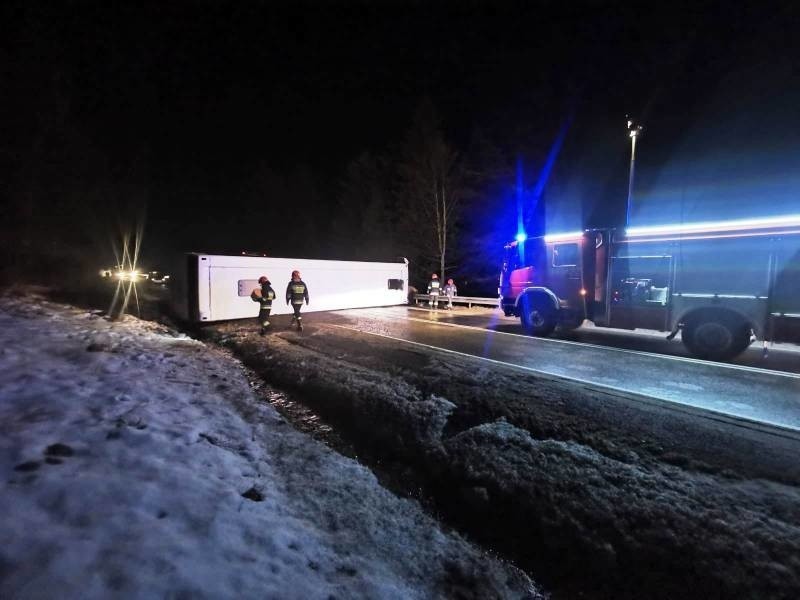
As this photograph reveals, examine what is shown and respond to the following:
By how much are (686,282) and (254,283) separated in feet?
40.9

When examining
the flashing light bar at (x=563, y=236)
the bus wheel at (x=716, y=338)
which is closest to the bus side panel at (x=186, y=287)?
the flashing light bar at (x=563, y=236)

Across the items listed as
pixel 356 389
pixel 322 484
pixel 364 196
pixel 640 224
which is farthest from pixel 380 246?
pixel 322 484

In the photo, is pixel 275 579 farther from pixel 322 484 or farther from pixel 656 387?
pixel 656 387

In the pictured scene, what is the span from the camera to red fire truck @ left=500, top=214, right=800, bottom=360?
737 cm

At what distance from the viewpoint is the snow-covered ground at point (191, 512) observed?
221 cm

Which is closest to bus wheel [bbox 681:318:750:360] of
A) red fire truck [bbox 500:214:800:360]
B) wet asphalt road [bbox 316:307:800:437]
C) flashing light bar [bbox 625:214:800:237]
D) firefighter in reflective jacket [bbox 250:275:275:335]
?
red fire truck [bbox 500:214:800:360]

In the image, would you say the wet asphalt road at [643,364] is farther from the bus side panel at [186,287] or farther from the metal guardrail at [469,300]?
the metal guardrail at [469,300]

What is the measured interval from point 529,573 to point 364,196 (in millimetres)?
34469

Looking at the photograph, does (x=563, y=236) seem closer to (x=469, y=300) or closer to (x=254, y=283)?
(x=469, y=300)

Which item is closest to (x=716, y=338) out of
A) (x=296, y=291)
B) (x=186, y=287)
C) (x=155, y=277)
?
(x=296, y=291)

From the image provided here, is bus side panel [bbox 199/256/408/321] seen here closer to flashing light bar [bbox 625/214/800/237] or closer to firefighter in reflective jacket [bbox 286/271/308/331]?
firefighter in reflective jacket [bbox 286/271/308/331]

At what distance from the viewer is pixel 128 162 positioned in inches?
1412

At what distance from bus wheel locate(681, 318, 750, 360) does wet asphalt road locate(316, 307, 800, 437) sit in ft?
0.89

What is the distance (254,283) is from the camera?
13.9 metres
